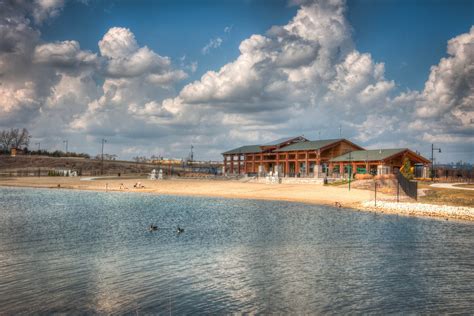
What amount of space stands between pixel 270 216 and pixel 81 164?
126 meters

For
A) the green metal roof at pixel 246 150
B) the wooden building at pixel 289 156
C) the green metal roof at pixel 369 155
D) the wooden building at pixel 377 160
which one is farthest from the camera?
the green metal roof at pixel 246 150

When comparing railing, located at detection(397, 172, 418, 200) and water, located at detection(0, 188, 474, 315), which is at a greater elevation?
railing, located at detection(397, 172, 418, 200)

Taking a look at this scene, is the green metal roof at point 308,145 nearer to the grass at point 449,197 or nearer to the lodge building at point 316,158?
the lodge building at point 316,158

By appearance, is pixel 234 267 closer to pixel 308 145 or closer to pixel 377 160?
pixel 377 160

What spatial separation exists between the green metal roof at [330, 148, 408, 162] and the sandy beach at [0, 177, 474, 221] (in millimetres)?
14575

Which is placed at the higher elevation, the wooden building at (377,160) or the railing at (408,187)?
the wooden building at (377,160)

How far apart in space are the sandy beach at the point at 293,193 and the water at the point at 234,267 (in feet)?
30.2

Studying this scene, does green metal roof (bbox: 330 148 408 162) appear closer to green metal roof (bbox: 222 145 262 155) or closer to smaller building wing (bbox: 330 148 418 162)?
smaller building wing (bbox: 330 148 418 162)

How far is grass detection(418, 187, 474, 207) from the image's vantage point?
169ft

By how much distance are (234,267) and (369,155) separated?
71689 millimetres

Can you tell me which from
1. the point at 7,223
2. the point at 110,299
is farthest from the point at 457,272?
the point at 7,223

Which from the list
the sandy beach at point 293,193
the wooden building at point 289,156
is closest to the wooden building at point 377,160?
the wooden building at point 289,156

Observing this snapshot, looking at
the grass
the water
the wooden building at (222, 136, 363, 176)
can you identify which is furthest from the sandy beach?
the wooden building at (222, 136, 363, 176)

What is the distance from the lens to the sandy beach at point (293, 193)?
46281 millimetres
